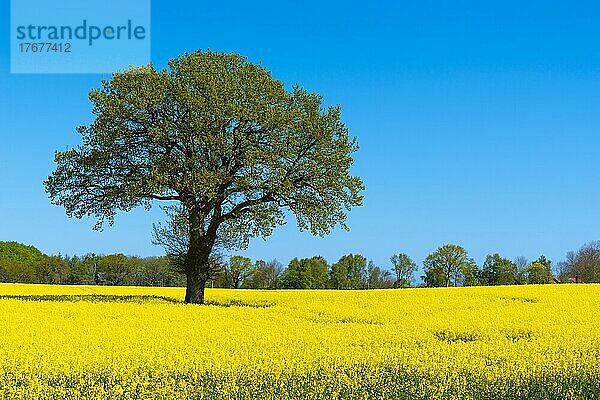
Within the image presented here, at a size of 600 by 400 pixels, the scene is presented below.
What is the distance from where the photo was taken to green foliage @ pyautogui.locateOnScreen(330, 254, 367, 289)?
83750mm

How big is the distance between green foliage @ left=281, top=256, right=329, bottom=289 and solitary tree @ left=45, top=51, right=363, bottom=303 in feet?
181

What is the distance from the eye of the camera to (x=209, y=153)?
25031 millimetres

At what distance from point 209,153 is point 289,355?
45.3 ft

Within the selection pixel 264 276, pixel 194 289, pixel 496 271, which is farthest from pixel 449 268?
pixel 194 289

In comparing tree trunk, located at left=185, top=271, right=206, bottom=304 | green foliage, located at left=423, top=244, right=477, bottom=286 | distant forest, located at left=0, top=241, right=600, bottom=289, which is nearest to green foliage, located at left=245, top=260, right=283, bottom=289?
→ distant forest, located at left=0, top=241, right=600, bottom=289

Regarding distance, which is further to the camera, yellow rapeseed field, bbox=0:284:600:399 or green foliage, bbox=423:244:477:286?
green foliage, bbox=423:244:477:286

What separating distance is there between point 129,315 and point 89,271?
2656 inches

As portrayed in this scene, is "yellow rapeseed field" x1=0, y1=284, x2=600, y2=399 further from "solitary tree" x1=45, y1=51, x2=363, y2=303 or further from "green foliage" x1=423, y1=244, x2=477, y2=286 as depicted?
"green foliage" x1=423, y1=244, x2=477, y2=286

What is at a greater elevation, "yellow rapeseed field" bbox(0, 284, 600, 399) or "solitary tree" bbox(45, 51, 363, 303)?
"solitary tree" bbox(45, 51, 363, 303)

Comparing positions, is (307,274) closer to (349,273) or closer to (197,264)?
(349,273)

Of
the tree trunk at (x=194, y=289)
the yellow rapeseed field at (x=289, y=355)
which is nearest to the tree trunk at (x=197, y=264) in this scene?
the tree trunk at (x=194, y=289)

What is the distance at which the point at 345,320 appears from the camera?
21203 mm

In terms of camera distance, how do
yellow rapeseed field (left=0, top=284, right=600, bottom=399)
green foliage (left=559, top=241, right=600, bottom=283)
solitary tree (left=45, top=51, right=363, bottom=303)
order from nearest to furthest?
yellow rapeseed field (left=0, top=284, right=600, bottom=399) → solitary tree (left=45, top=51, right=363, bottom=303) → green foliage (left=559, top=241, right=600, bottom=283)

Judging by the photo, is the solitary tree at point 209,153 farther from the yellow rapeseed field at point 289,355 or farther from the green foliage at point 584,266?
the green foliage at point 584,266
